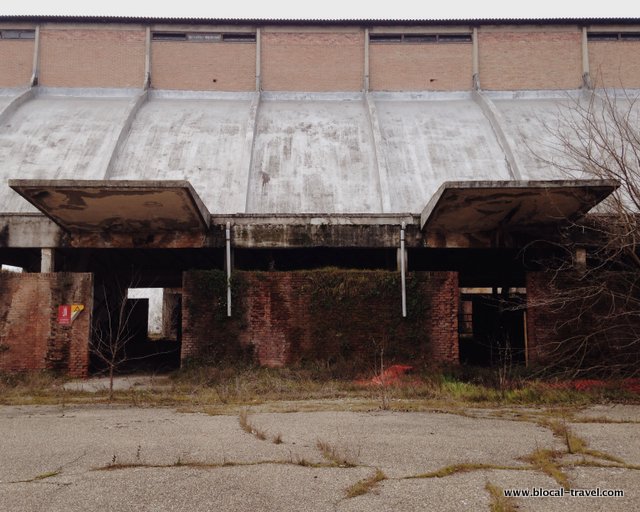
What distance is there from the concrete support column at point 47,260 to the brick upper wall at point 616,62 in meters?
18.8

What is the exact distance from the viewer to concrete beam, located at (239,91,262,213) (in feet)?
49.4

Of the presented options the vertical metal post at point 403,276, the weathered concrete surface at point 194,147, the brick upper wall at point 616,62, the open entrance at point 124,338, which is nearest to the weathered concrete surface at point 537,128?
the brick upper wall at point 616,62

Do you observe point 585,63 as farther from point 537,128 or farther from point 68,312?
point 68,312

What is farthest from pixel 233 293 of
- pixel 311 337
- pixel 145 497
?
pixel 145 497

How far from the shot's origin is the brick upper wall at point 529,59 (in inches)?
833

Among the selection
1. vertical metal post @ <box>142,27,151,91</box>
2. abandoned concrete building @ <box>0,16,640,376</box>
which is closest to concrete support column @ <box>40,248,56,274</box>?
abandoned concrete building @ <box>0,16,640,376</box>

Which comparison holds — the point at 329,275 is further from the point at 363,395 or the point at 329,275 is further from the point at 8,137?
the point at 8,137

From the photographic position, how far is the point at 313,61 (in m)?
21.6

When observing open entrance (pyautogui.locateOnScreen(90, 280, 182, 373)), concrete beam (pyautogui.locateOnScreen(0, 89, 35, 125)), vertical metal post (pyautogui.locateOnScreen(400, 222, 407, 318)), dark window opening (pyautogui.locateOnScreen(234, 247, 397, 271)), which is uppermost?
concrete beam (pyautogui.locateOnScreen(0, 89, 35, 125))

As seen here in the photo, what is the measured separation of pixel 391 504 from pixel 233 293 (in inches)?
359

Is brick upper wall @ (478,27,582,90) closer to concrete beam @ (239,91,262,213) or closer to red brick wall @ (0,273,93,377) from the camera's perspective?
concrete beam @ (239,91,262,213)

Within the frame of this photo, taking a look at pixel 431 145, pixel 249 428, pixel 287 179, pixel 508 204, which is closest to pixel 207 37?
pixel 287 179

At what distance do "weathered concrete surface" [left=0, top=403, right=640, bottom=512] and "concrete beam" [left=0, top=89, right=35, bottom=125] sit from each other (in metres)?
13.5

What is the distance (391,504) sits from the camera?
4254mm
